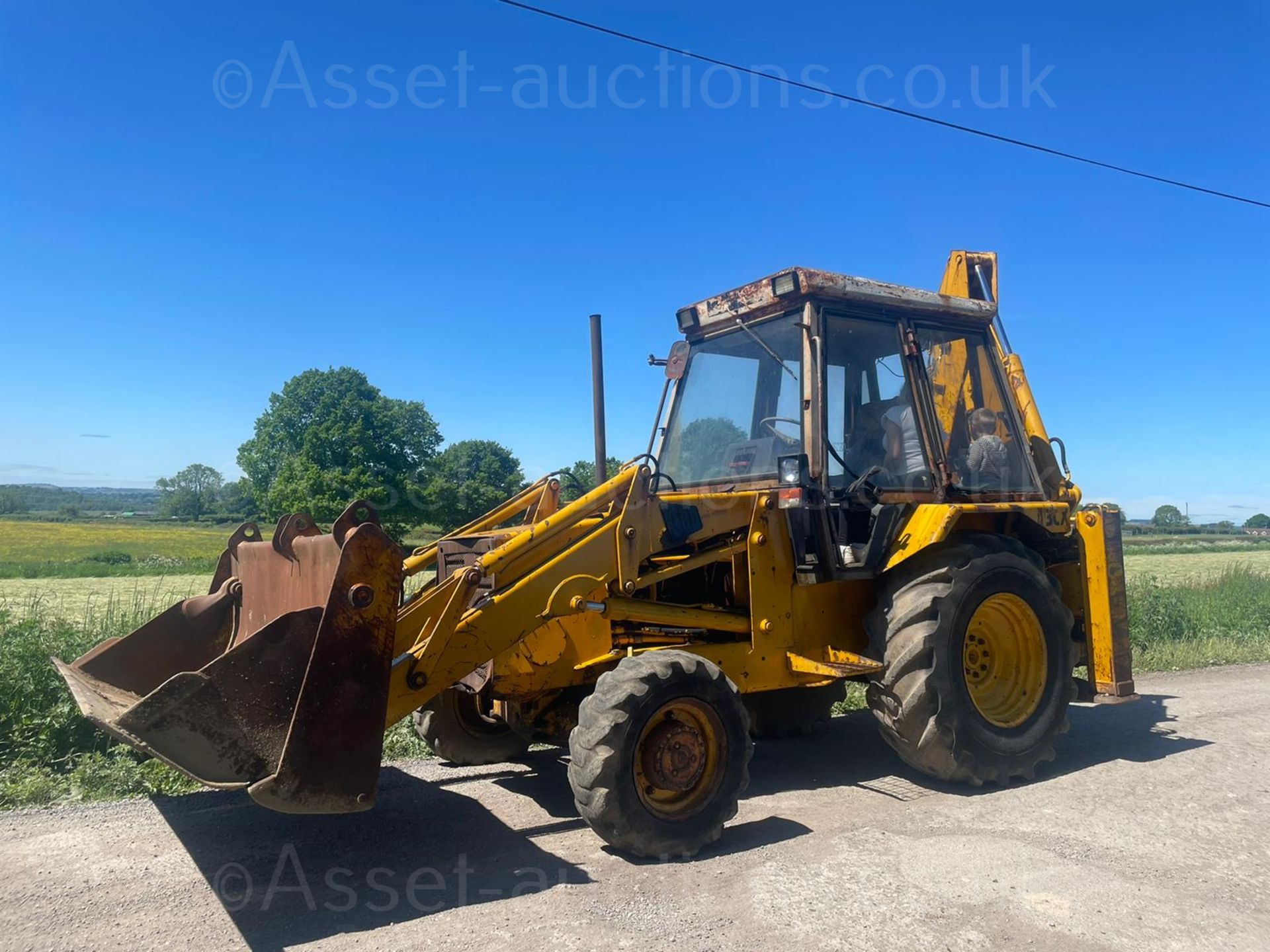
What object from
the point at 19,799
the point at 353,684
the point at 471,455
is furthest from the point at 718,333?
the point at 471,455

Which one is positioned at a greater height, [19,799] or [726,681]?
[726,681]

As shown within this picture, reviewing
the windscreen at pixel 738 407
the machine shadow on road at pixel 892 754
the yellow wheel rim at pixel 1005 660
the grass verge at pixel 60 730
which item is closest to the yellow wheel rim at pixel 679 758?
the machine shadow on road at pixel 892 754

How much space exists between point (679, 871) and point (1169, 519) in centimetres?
8929

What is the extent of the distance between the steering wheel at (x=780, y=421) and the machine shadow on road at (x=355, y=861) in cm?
266

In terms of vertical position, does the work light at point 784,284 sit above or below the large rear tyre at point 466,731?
above

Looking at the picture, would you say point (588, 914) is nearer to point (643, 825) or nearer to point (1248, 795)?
point (643, 825)

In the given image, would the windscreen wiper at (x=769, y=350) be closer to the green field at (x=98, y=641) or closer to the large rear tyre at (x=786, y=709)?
the large rear tyre at (x=786, y=709)

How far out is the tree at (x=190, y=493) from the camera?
76812mm

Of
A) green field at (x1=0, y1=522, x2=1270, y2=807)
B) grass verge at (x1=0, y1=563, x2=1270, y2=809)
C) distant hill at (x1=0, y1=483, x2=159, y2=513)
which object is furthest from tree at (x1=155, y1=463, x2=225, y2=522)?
grass verge at (x1=0, y1=563, x2=1270, y2=809)

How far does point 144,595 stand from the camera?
9352 millimetres

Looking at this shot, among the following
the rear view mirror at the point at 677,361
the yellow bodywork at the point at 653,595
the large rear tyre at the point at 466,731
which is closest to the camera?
the yellow bodywork at the point at 653,595

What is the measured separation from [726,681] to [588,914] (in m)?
1.37

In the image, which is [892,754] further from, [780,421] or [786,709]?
[780,421]

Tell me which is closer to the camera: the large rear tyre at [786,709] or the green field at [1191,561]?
the large rear tyre at [786,709]
